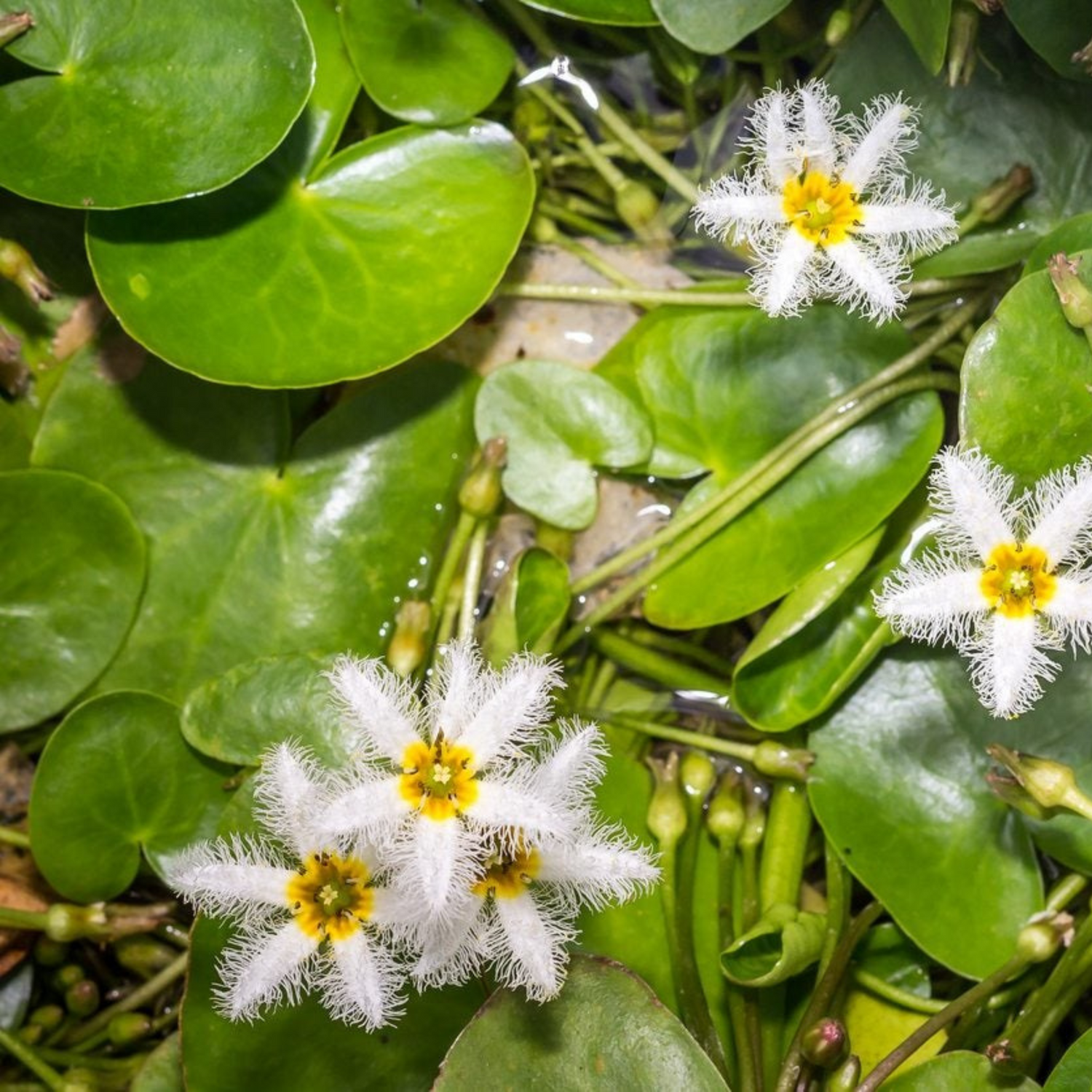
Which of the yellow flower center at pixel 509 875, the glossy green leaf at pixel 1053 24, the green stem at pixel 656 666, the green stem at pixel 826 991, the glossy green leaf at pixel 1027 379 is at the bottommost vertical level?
the green stem at pixel 826 991

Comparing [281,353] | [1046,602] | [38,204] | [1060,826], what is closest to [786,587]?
[1046,602]

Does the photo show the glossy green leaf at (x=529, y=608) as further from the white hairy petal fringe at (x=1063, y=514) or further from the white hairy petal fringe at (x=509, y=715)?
the white hairy petal fringe at (x=1063, y=514)

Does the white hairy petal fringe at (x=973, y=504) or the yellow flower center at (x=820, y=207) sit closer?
the white hairy petal fringe at (x=973, y=504)

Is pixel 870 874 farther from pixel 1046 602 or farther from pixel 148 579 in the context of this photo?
pixel 148 579

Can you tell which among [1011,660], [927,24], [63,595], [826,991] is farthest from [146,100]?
[826,991]

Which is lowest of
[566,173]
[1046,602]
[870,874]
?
[870,874]

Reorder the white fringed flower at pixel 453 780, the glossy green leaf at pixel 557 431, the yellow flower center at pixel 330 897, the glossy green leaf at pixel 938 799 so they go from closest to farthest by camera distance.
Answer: the white fringed flower at pixel 453 780 → the yellow flower center at pixel 330 897 → the glossy green leaf at pixel 938 799 → the glossy green leaf at pixel 557 431

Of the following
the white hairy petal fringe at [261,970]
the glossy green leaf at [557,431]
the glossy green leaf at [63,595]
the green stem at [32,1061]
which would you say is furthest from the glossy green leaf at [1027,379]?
the green stem at [32,1061]
